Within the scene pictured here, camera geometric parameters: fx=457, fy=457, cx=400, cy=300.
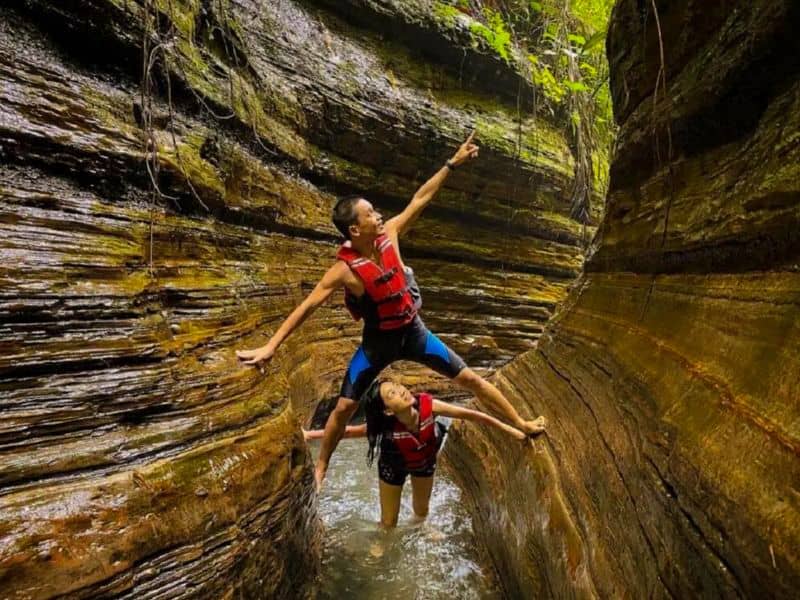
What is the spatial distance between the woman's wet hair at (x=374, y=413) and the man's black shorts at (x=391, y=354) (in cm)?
8

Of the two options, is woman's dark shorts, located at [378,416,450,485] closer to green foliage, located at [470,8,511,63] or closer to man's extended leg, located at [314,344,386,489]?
man's extended leg, located at [314,344,386,489]

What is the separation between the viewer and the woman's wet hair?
3920 mm

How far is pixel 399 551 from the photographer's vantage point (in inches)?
155

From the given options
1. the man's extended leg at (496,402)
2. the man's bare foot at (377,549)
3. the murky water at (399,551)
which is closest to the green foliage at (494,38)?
the man's extended leg at (496,402)

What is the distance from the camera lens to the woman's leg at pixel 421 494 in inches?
162

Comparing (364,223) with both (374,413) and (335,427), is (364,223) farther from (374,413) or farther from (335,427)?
(335,427)

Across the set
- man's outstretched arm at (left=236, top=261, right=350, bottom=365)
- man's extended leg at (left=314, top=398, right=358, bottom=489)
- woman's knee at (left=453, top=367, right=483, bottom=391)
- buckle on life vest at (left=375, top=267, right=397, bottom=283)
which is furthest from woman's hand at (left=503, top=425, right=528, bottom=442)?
man's outstretched arm at (left=236, top=261, right=350, bottom=365)

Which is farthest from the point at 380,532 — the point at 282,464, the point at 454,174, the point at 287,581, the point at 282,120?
the point at 454,174

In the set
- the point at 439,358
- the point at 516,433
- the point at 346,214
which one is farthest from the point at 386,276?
the point at 516,433

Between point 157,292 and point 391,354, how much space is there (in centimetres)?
189

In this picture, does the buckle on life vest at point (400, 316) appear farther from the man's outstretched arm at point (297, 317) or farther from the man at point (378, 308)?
the man's outstretched arm at point (297, 317)

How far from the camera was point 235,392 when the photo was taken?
3064mm

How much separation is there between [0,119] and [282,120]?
3397 mm

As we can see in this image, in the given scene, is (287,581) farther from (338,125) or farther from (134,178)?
(338,125)
